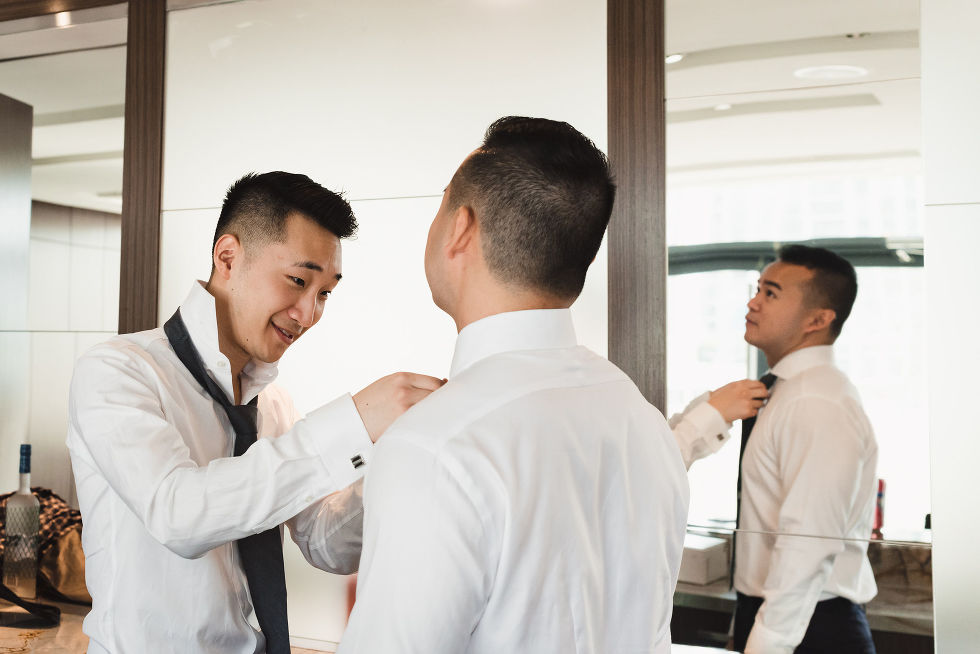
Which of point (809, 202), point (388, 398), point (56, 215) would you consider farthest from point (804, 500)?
point (56, 215)

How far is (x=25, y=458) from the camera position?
224 centimetres

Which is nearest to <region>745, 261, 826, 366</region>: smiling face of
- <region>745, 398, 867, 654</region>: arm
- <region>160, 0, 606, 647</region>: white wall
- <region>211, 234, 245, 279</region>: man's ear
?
<region>745, 398, 867, 654</region>: arm

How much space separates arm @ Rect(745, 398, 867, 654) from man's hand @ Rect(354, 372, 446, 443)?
2.76 ft

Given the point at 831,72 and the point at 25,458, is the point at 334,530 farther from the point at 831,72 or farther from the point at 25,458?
the point at 831,72

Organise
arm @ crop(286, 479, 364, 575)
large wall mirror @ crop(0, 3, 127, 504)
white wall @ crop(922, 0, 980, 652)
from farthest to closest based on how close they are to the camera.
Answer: large wall mirror @ crop(0, 3, 127, 504) < white wall @ crop(922, 0, 980, 652) < arm @ crop(286, 479, 364, 575)

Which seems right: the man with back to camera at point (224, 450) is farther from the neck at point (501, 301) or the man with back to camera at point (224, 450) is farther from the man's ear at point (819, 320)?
the man's ear at point (819, 320)

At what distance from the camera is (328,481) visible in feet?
3.89

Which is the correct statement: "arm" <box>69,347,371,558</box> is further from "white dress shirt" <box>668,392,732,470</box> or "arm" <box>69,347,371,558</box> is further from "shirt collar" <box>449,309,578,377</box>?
"white dress shirt" <box>668,392,732,470</box>

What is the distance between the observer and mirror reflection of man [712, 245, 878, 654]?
65.3 inches

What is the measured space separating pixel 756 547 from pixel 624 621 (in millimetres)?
834

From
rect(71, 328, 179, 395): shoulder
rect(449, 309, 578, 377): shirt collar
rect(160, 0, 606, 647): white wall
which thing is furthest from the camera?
rect(160, 0, 606, 647): white wall

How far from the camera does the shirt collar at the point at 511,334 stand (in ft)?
3.10

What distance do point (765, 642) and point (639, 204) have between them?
2.96ft

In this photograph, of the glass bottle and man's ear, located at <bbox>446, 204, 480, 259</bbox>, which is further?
the glass bottle
